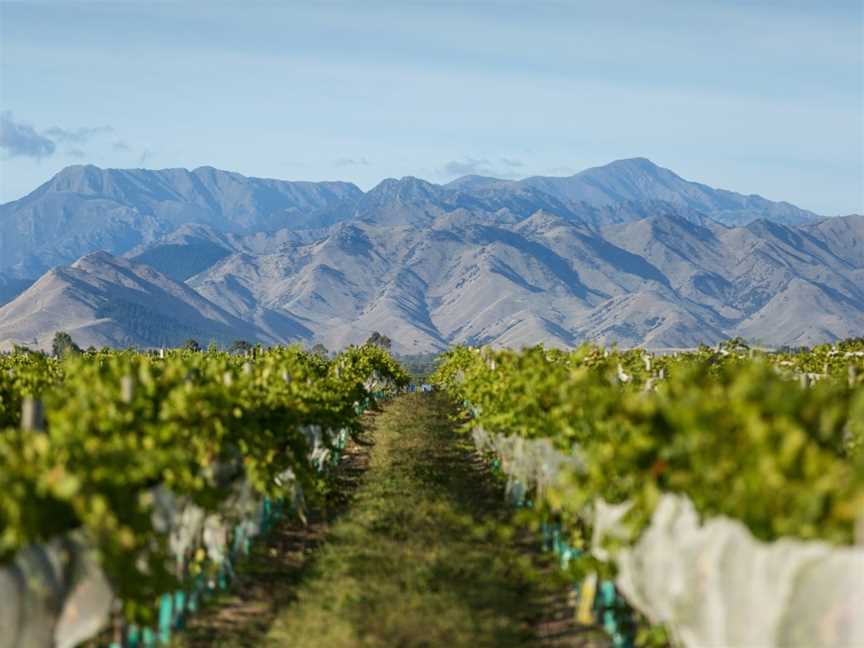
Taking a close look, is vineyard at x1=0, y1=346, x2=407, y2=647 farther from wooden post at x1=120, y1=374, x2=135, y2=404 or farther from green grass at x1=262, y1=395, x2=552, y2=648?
green grass at x1=262, y1=395, x2=552, y2=648

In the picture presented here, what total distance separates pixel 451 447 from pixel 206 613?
19.6m

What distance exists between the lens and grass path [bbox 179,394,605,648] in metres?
13.1

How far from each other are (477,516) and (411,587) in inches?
226

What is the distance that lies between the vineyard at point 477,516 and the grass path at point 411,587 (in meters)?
0.05

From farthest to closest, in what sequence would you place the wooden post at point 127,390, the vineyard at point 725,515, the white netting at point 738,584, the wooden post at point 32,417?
the wooden post at point 127,390 → the wooden post at point 32,417 → the vineyard at point 725,515 → the white netting at point 738,584

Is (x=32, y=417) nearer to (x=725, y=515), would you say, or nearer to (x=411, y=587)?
(x=411, y=587)

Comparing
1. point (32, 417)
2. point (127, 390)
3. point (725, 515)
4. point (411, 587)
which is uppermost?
point (127, 390)

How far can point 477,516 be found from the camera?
2081 centimetres

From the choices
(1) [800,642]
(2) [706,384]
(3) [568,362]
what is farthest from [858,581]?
(3) [568,362]

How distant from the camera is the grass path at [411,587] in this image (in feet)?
43.0

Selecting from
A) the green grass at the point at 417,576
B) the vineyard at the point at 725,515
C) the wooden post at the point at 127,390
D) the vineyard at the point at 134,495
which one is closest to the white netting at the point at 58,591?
the vineyard at the point at 134,495

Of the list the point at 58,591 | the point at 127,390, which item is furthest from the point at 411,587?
the point at 58,591

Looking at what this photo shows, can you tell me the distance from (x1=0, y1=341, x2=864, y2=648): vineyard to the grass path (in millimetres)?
55

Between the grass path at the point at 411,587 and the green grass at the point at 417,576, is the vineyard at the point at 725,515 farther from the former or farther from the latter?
the green grass at the point at 417,576
